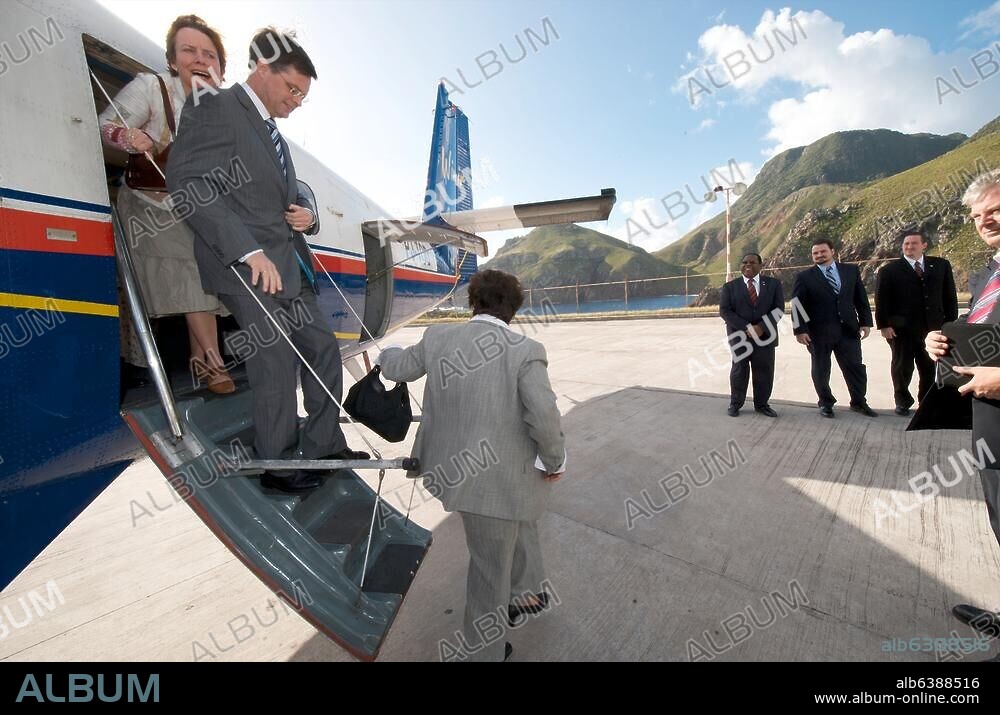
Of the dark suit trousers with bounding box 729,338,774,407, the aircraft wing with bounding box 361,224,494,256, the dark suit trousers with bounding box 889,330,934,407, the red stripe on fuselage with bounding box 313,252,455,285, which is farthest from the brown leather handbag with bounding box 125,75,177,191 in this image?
the dark suit trousers with bounding box 889,330,934,407

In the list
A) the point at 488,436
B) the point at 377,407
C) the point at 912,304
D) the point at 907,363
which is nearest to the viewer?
the point at 488,436

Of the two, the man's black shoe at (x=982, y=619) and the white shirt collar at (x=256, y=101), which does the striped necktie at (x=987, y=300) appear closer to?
the man's black shoe at (x=982, y=619)

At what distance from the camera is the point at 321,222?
3.59 metres

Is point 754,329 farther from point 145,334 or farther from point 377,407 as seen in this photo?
point 145,334

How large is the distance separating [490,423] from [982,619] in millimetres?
2204

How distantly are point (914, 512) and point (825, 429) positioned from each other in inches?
60.5

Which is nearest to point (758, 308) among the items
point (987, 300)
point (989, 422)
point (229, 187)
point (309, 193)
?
point (987, 300)

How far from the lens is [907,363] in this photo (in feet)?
13.6

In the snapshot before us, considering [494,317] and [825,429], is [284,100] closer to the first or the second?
[494,317]

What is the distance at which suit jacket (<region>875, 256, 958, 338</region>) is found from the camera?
395 centimetres

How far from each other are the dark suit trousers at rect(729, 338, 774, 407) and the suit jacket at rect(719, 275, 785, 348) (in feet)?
0.30

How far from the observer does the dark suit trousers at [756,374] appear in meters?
4.40
